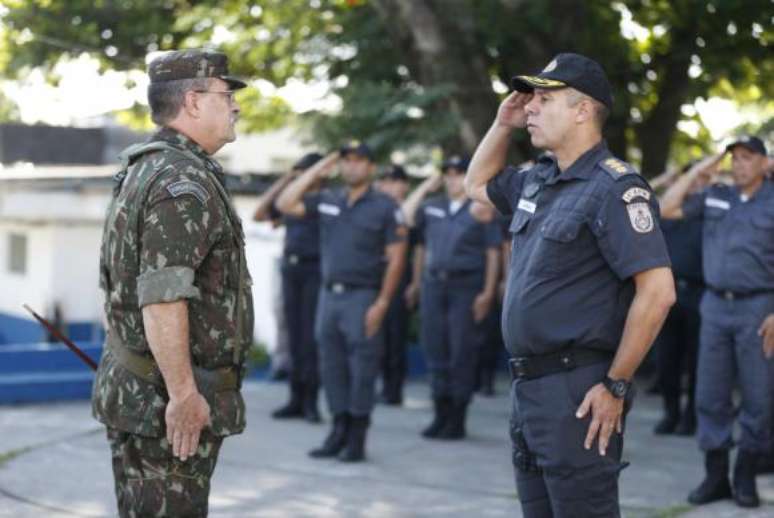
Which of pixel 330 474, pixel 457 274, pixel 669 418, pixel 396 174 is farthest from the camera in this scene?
pixel 396 174

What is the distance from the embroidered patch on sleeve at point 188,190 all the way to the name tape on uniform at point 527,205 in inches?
41.7

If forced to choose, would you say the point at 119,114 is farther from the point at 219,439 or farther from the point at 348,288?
the point at 219,439

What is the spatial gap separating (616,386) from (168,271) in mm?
1374

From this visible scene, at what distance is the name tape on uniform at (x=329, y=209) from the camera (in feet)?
28.8

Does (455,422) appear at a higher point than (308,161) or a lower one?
lower

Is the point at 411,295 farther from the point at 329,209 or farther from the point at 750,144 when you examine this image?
the point at 750,144

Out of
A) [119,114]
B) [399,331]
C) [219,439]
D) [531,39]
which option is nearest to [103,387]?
[219,439]

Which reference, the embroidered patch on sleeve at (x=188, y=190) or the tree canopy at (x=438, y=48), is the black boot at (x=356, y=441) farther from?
the embroidered patch on sleeve at (x=188, y=190)

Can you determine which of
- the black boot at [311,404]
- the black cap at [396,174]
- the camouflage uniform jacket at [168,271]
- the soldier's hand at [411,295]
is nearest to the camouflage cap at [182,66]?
the camouflage uniform jacket at [168,271]

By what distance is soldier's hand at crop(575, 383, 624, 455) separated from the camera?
4.03m

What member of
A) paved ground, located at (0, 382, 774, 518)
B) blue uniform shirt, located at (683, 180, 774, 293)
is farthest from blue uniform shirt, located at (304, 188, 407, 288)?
blue uniform shirt, located at (683, 180, 774, 293)

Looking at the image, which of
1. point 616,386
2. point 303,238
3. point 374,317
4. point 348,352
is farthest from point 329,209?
point 616,386

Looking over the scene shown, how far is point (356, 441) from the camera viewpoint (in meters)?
8.32

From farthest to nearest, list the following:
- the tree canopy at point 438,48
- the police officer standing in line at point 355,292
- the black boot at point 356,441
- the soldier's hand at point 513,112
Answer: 1. the tree canopy at point 438,48
2. the police officer standing in line at point 355,292
3. the black boot at point 356,441
4. the soldier's hand at point 513,112
